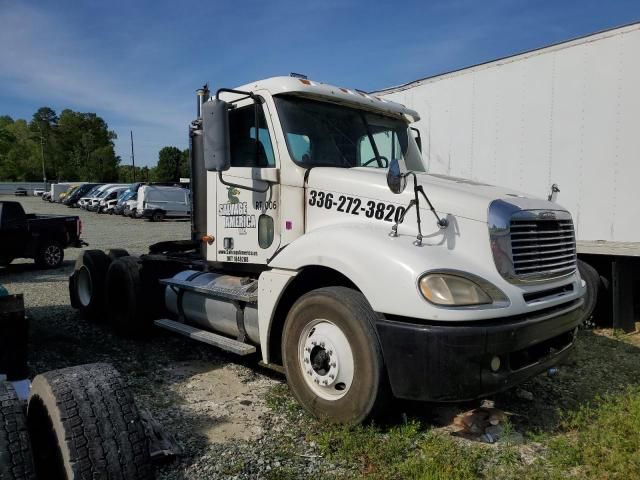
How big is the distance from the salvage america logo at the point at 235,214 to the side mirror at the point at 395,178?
5.28 feet

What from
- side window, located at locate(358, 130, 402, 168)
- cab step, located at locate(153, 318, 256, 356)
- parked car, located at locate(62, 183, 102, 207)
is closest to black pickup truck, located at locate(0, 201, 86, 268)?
cab step, located at locate(153, 318, 256, 356)

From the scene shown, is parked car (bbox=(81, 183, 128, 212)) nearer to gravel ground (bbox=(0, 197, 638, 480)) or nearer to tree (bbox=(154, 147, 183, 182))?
gravel ground (bbox=(0, 197, 638, 480))

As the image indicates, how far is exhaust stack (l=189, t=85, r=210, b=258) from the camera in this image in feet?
18.3

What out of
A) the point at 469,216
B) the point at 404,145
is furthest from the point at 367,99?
the point at 469,216

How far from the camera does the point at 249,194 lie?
4727 millimetres

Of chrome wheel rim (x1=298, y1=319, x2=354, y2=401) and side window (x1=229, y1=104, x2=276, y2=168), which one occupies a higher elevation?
side window (x1=229, y1=104, x2=276, y2=168)

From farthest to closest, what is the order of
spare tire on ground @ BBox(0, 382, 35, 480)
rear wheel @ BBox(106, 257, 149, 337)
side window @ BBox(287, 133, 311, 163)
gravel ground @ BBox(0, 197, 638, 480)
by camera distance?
rear wheel @ BBox(106, 257, 149, 337) → side window @ BBox(287, 133, 311, 163) → gravel ground @ BBox(0, 197, 638, 480) → spare tire on ground @ BBox(0, 382, 35, 480)

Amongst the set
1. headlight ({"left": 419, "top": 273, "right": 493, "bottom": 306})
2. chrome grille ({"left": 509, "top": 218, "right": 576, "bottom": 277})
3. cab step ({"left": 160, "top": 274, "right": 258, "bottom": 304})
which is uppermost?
chrome grille ({"left": 509, "top": 218, "right": 576, "bottom": 277})

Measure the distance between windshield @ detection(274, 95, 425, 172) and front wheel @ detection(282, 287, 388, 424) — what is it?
134 cm

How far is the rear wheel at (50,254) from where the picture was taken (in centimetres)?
1211

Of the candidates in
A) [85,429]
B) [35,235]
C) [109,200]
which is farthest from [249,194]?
[109,200]

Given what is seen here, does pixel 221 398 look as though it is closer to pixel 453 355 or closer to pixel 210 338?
pixel 210 338

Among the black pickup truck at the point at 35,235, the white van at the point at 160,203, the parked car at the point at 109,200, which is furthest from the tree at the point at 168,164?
the black pickup truck at the point at 35,235

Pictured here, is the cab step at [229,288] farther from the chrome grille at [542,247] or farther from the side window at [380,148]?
the chrome grille at [542,247]
